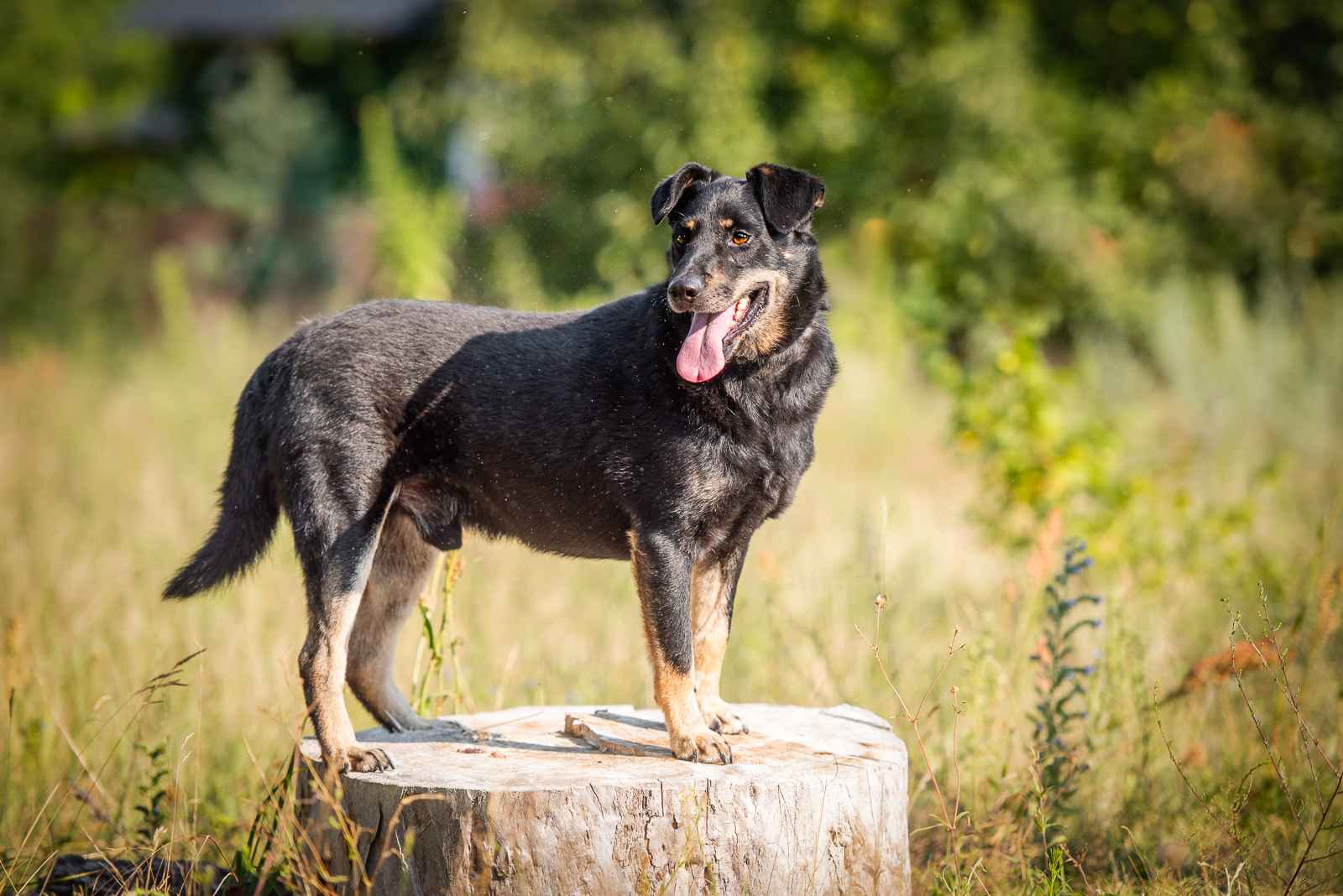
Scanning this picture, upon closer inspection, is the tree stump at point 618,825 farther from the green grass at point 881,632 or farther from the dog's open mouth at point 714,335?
the dog's open mouth at point 714,335

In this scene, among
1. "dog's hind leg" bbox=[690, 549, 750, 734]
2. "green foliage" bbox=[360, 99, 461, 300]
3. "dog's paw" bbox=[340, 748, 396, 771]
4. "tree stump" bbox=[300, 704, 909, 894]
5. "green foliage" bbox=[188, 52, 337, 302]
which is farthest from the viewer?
"green foliage" bbox=[188, 52, 337, 302]

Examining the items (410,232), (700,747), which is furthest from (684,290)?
(410,232)

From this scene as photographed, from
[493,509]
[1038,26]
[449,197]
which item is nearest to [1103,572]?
[493,509]

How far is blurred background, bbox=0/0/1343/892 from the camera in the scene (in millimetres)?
4699

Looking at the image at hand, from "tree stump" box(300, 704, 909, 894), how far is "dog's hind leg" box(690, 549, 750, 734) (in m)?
0.36

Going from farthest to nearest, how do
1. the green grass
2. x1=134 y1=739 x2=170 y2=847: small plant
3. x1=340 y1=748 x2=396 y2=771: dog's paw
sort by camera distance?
the green grass < x1=134 y1=739 x2=170 y2=847: small plant < x1=340 y1=748 x2=396 y2=771: dog's paw

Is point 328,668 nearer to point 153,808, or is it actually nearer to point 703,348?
point 153,808

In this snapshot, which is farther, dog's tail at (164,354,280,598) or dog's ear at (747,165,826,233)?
dog's tail at (164,354,280,598)

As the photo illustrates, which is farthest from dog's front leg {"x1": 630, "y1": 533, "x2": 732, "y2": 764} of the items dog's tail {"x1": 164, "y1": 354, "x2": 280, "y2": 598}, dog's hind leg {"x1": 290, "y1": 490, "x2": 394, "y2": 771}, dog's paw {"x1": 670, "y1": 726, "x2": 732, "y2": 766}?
dog's tail {"x1": 164, "y1": 354, "x2": 280, "y2": 598}

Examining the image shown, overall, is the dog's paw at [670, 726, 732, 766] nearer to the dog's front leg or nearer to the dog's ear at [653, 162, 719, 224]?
the dog's front leg

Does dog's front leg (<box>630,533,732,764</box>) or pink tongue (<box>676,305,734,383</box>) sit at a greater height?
pink tongue (<box>676,305,734,383</box>)

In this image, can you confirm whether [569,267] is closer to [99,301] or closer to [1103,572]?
[1103,572]

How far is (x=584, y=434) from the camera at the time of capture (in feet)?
12.8

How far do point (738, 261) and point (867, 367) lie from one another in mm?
8164
